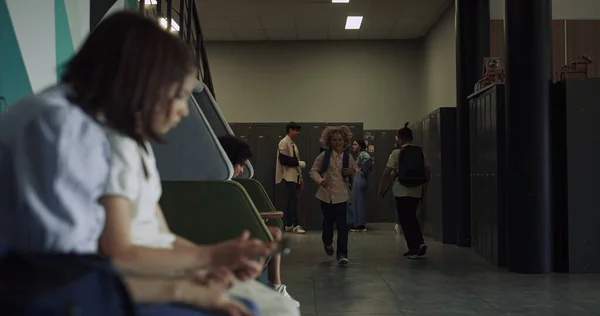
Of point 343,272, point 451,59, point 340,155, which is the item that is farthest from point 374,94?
point 343,272

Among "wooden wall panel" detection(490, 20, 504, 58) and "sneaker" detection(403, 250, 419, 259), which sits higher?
"wooden wall panel" detection(490, 20, 504, 58)

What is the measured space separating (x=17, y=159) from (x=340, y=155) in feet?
19.4

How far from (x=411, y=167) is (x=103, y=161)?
244 inches

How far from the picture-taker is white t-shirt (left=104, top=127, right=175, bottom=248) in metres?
1.19

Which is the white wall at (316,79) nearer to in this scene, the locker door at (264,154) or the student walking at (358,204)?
the locker door at (264,154)

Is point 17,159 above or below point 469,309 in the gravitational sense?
above

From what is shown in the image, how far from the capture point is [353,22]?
11.3 metres

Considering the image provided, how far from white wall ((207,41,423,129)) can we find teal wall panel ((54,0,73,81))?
987 cm

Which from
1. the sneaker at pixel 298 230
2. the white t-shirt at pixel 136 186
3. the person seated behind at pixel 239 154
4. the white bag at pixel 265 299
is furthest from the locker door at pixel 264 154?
the white t-shirt at pixel 136 186

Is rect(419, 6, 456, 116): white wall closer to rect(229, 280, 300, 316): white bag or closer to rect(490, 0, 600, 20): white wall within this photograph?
rect(490, 0, 600, 20): white wall

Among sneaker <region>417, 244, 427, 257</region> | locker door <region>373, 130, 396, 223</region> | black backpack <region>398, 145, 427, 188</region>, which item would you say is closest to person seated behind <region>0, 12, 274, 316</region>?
sneaker <region>417, 244, 427, 257</region>

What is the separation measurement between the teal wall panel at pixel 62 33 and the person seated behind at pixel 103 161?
71.7 inches

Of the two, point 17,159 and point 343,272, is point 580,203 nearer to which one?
point 343,272

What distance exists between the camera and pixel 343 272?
603 centimetres
